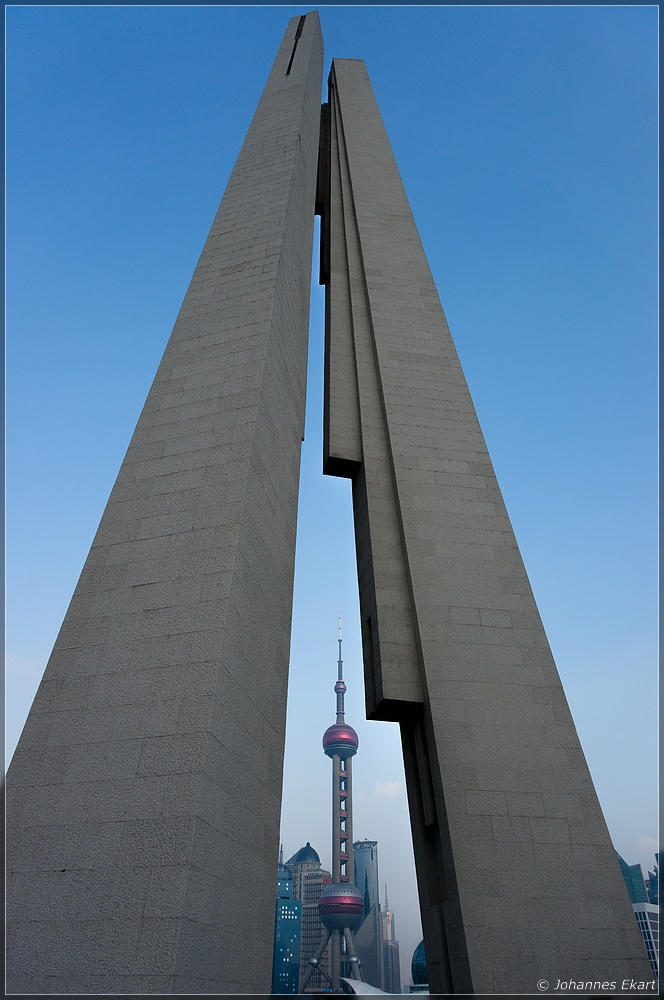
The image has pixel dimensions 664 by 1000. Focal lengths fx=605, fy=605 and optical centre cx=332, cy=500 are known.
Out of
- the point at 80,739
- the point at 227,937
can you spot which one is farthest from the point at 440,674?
the point at 80,739

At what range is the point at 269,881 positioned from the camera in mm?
5180

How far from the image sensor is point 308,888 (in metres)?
131

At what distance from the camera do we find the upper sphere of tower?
10650 centimetres

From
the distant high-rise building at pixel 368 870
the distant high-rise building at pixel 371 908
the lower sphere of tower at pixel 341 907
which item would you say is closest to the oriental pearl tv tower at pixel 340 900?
the lower sphere of tower at pixel 341 907

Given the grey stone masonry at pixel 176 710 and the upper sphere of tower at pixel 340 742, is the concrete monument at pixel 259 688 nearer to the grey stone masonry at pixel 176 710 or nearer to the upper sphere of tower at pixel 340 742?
the grey stone masonry at pixel 176 710

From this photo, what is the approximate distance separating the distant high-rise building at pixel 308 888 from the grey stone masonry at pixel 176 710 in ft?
437

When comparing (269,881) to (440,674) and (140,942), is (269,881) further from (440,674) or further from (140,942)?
(440,674)

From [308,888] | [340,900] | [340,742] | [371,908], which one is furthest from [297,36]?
[371,908]

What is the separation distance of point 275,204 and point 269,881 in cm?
846

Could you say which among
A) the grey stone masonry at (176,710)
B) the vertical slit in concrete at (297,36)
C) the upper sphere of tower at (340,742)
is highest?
the vertical slit in concrete at (297,36)

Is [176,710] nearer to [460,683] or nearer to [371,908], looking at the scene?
[460,683]

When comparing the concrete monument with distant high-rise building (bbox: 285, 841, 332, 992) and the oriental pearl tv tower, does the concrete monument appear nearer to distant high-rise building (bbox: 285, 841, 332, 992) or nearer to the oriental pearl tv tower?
the oriental pearl tv tower

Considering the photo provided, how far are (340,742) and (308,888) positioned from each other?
47.9 m

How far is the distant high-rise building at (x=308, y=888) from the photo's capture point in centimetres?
12025
